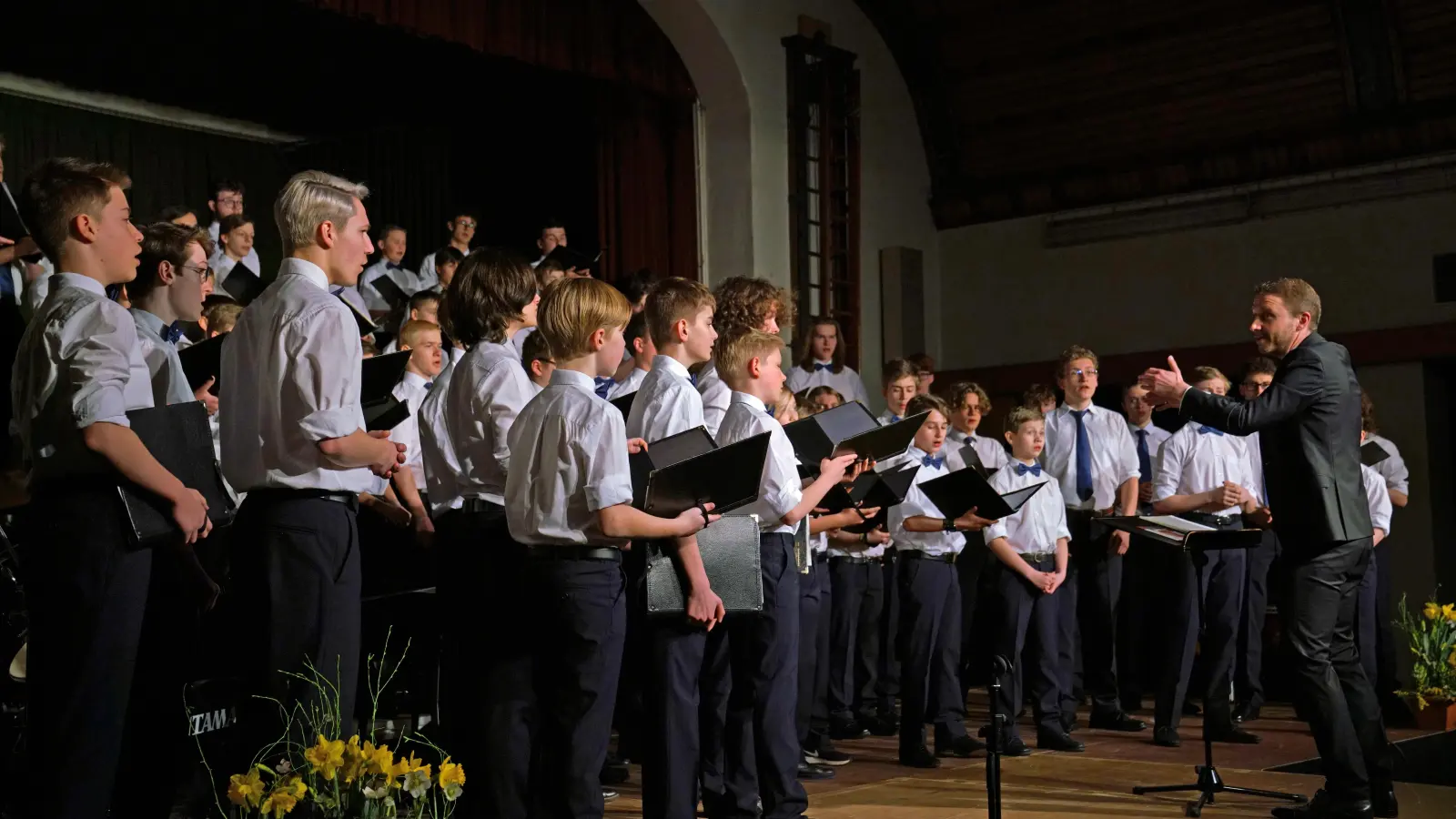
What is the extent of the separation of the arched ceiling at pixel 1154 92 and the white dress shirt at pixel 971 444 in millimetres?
3750

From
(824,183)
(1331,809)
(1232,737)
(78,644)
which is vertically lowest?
(1232,737)

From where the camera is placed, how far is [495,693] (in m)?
A: 3.25

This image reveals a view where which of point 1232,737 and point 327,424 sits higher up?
point 327,424

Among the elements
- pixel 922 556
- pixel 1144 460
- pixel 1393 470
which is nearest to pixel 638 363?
pixel 922 556

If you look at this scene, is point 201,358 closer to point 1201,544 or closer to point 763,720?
point 763,720

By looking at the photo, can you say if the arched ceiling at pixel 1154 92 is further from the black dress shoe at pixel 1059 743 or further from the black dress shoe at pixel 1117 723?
the black dress shoe at pixel 1059 743

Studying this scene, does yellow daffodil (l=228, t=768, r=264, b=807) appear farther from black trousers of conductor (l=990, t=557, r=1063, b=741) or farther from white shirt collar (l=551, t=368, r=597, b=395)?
black trousers of conductor (l=990, t=557, r=1063, b=741)

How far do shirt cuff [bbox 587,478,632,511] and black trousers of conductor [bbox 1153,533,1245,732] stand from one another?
11.7 feet

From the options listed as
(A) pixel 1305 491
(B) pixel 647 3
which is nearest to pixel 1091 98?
(B) pixel 647 3

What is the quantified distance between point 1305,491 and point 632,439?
6.93 feet

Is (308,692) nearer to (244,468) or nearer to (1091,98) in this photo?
(244,468)

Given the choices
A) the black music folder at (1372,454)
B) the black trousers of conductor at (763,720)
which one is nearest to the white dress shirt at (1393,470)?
the black music folder at (1372,454)

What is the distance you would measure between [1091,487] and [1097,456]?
0.15 m

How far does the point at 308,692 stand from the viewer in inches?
112
